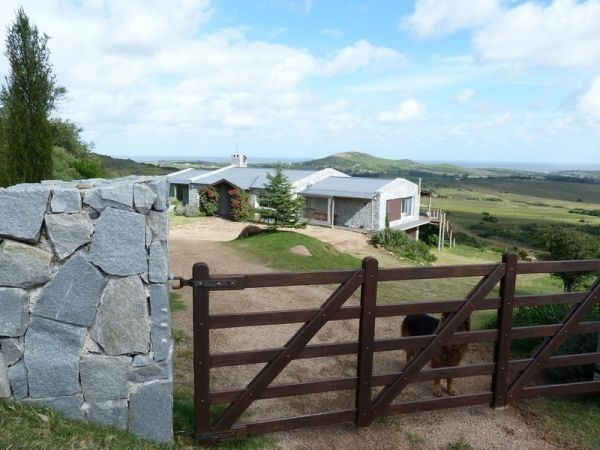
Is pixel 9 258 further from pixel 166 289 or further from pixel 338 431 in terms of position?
pixel 338 431

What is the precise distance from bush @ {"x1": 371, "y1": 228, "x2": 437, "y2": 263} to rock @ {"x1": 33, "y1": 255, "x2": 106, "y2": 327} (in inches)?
939

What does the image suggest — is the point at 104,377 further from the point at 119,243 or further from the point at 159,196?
the point at 159,196

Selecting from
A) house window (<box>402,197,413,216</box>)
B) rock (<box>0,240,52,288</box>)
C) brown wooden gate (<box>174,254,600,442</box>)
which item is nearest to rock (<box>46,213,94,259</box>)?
rock (<box>0,240,52,288</box>)

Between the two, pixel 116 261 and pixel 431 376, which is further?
pixel 431 376

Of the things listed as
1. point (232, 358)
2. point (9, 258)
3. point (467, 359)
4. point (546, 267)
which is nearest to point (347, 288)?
point (232, 358)

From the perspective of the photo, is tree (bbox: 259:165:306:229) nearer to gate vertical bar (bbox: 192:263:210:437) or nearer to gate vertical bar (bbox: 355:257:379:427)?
gate vertical bar (bbox: 355:257:379:427)

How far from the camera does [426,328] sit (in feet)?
20.3

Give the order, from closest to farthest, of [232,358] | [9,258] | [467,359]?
[9,258], [232,358], [467,359]

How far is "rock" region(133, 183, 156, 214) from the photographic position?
12.7 ft

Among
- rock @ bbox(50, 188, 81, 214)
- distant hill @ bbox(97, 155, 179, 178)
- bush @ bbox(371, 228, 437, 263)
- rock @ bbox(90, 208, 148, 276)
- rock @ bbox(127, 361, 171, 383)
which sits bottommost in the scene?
bush @ bbox(371, 228, 437, 263)

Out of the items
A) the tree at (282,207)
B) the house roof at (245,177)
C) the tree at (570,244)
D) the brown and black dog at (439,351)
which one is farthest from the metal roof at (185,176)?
the brown and black dog at (439,351)

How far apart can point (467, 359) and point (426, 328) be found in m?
1.88

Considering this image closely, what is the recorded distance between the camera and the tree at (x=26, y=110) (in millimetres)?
12953

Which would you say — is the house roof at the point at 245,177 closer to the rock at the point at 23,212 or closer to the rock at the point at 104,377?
the rock at the point at 104,377
